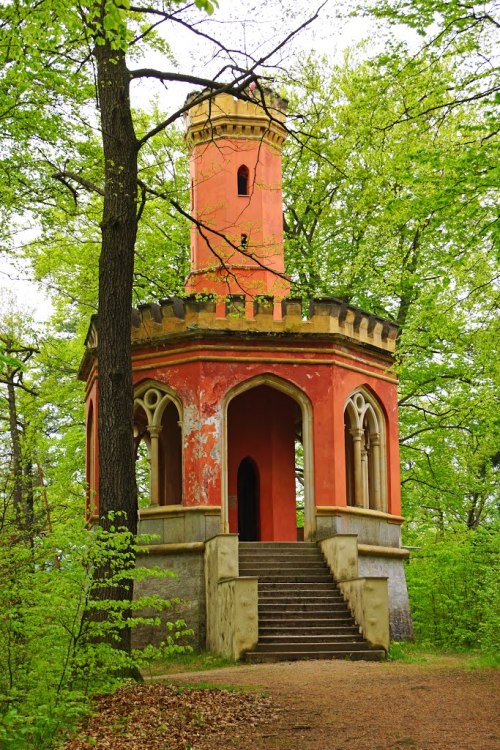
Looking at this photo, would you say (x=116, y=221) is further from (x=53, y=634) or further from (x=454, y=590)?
(x=454, y=590)

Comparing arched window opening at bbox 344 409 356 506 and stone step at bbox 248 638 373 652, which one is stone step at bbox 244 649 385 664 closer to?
stone step at bbox 248 638 373 652

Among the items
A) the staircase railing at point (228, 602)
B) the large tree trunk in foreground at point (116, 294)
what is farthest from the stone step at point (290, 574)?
the large tree trunk in foreground at point (116, 294)

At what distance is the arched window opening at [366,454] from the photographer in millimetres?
17312

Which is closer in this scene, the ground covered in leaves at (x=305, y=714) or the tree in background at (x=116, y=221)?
the ground covered in leaves at (x=305, y=714)

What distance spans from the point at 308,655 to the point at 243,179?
1107cm

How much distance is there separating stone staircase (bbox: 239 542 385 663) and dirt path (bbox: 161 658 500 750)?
1.38m

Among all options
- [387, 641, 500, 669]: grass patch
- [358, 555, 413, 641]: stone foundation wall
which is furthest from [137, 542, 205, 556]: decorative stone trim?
[387, 641, 500, 669]: grass patch

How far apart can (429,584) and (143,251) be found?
1122cm

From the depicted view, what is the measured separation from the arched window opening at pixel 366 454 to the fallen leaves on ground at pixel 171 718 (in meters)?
8.19

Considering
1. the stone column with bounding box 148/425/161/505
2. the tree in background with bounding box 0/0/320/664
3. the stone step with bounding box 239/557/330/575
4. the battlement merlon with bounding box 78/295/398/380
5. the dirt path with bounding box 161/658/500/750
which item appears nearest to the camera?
the dirt path with bounding box 161/658/500/750

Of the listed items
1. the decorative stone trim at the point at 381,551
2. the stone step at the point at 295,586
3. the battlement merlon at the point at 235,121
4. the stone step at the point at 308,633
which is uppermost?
the battlement merlon at the point at 235,121

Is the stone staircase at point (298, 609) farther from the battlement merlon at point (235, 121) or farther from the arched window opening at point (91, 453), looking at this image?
the battlement merlon at point (235, 121)

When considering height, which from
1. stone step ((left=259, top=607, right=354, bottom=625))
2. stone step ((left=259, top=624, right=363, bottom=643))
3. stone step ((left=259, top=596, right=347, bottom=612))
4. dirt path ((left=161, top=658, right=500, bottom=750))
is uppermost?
stone step ((left=259, top=596, right=347, bottom=612))

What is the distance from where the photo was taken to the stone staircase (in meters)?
13.3
